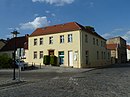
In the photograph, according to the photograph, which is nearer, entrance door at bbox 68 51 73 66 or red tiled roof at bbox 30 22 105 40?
entrance door at bbox 68 51 73 66

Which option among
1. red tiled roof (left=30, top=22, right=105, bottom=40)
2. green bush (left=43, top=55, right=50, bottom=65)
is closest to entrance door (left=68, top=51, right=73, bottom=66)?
red tiled roof (left=30, top=22, right=105, bottom=40)

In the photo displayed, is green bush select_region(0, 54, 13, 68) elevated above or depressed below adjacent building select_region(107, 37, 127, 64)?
below

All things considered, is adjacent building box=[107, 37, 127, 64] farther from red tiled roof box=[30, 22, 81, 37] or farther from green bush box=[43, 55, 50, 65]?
green bush box=[43, 55, 50, 65]

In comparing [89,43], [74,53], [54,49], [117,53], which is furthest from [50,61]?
[117,53]

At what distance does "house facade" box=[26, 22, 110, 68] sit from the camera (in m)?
39.9

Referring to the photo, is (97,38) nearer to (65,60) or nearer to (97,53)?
(97,53)

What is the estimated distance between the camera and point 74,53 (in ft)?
132

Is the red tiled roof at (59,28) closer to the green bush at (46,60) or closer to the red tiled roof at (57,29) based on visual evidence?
the red tiled roof at (57,29)

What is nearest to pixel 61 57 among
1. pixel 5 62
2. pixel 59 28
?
pixel 59 28

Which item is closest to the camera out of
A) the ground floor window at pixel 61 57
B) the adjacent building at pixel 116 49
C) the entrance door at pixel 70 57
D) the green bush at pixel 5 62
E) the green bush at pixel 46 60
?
the green bush at pixel 5 62

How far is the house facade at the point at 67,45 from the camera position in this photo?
39.9 m

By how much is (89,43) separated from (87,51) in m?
1.97

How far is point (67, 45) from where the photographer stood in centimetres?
4112

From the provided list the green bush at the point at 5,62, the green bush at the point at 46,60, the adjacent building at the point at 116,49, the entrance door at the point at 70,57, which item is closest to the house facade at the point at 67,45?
the entrance door at the point at 70,57
